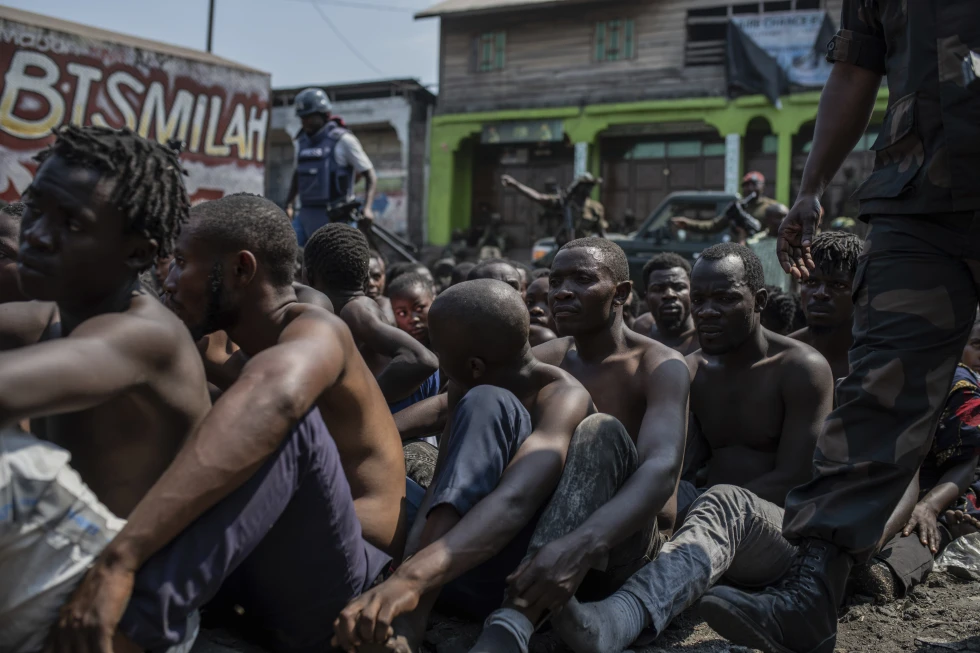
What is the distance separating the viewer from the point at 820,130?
2930 millimetres

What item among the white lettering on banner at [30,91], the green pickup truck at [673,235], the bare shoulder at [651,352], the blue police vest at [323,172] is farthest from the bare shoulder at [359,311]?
the white lettering on banner at [30,91]

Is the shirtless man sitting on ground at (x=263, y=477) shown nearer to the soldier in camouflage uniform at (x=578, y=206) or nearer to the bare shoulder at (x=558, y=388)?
the bare shoulder at (x=558, y=388)

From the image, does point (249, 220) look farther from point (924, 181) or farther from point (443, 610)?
point (924, 181)

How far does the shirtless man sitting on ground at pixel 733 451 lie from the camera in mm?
2729

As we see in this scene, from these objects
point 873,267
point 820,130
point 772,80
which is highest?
point 772,80

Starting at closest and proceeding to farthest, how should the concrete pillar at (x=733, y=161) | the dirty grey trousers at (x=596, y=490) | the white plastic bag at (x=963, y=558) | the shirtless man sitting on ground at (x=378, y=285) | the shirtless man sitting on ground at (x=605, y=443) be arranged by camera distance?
the shirtless man sitting on ground at (x=605, y=443)
the dirty grey trousers at (x=596, y=490)
the white plastic bag at (x=963, y=558)
the shirtless man sitting on ground at (x=378, y=285)
the concrete pillar at (x=733, y=161)

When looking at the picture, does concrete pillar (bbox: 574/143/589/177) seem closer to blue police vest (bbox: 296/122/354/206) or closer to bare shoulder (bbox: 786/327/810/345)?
blue police vest (bbox: 296/122/354/206)

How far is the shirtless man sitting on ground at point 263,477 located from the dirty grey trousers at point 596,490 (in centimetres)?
44

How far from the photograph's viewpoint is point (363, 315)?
4473mm

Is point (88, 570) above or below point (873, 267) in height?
below

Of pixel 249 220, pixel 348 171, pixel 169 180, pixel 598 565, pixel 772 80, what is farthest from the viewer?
pixel 772 80

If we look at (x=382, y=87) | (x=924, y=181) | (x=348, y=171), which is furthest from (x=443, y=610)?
(x=382, y=87)

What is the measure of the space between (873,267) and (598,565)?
1.09 m

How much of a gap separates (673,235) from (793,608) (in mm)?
9754
